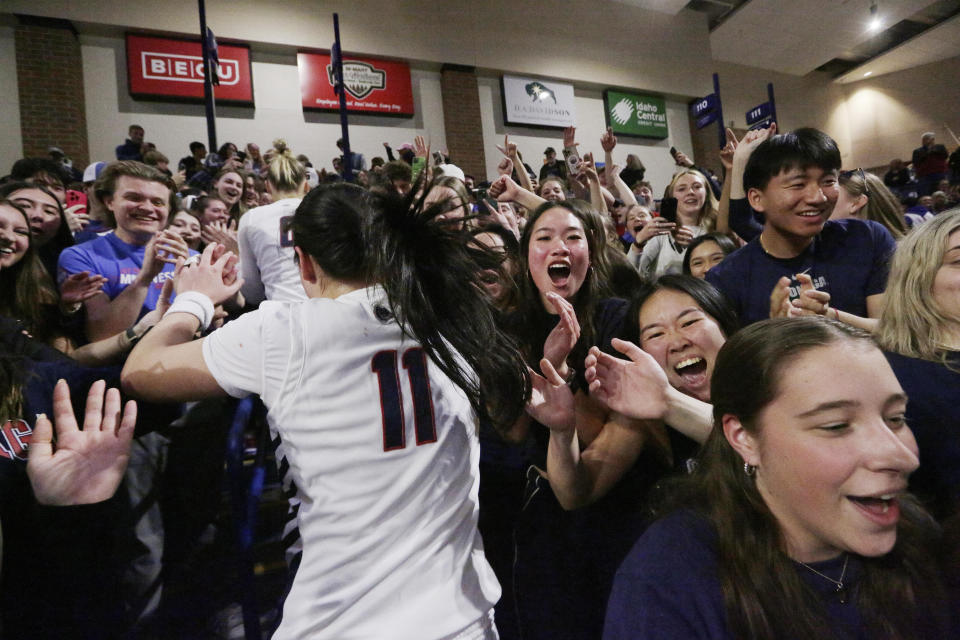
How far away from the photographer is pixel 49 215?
2652mm

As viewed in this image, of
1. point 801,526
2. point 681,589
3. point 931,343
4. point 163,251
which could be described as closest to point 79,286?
point 163,251

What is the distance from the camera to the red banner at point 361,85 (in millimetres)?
9594

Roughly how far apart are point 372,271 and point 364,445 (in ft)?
1.33

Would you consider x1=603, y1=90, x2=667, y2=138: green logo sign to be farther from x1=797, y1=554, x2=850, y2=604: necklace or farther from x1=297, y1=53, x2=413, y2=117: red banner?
x1=797, y1=554, x2=850, y2=604: necklace

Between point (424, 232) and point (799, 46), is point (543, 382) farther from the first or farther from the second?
point (799, 46)

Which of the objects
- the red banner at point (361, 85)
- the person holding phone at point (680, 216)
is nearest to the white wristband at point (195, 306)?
the person holding phone at point (680, 216)

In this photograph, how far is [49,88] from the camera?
7.87m

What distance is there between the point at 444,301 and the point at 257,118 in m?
9.24

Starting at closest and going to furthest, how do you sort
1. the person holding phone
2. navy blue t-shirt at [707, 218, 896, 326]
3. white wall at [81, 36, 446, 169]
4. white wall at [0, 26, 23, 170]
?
navy blue t-shirt at [707, 218, 896, 326] → the person holding phone → white wall at [0, 26, 23, 170] → white wall at [81, 36, 446, 169]

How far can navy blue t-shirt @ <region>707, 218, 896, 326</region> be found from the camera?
218cm

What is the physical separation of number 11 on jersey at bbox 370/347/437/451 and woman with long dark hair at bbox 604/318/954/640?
1.60 ft

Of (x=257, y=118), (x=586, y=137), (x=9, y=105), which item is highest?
(x=586, y=137)

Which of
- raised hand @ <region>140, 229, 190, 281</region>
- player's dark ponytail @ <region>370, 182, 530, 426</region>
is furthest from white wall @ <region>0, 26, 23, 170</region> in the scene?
player's dark ponytail @ <region>370, 182, 530, 426</region>

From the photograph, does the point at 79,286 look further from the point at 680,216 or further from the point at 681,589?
the point at 680,216
